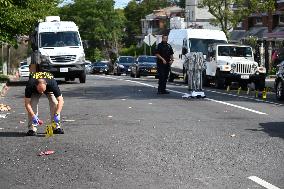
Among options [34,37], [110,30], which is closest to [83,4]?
[110,30]

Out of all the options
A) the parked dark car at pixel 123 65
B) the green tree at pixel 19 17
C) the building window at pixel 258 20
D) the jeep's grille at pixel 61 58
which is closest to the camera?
the green tree at pixel 19 17

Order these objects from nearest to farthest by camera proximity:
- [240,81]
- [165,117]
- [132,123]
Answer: [132,123]
[165,117]
[240,81]

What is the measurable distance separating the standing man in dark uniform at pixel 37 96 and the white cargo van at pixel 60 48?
1842 cm

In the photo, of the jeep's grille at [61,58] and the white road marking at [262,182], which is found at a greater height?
the jeep's grille at [61,58]

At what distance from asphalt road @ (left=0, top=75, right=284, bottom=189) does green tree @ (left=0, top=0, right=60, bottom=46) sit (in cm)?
1317

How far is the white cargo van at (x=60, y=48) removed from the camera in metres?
30.8

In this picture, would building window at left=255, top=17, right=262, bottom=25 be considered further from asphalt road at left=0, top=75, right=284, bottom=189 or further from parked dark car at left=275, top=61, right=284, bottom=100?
asphalt road at left=0, top=75, right=284, bottom=189

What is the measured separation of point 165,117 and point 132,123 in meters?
1.40

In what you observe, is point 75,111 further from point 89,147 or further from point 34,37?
point 34,37

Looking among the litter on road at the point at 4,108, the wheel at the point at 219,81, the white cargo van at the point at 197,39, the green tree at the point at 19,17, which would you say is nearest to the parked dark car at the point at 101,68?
the green tree at the point at 19,17

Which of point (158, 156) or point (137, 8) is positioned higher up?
point (137, 8)

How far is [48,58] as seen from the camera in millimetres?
30703

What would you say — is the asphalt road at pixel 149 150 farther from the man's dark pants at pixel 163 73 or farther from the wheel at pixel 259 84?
the wheel at pixel 259 84

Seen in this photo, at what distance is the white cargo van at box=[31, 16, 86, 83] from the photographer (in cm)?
3080
